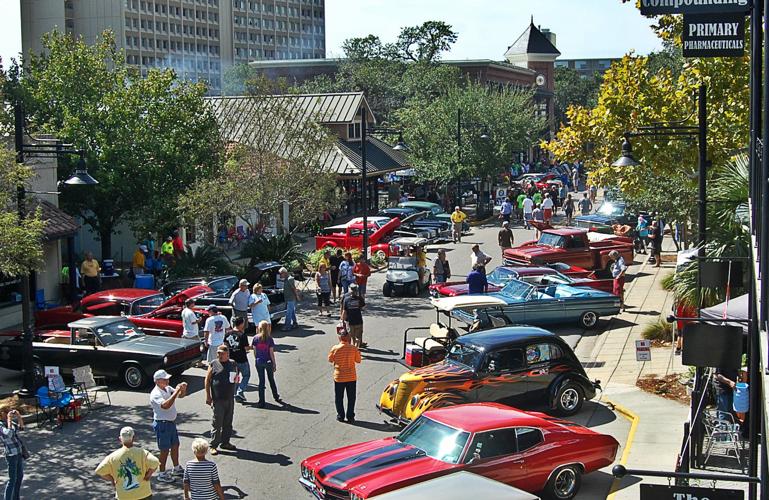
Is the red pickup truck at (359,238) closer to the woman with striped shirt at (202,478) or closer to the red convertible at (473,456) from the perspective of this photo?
the red convertible at (473,456)

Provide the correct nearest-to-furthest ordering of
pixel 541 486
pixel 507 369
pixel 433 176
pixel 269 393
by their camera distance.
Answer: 1. pixel 541 486
2. pixel 507 369
3. pixel 269 393
4. pixel 433 176

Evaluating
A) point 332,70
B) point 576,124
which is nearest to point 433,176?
point 576,124

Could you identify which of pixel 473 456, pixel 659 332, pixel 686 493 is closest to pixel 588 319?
pixel 659 332

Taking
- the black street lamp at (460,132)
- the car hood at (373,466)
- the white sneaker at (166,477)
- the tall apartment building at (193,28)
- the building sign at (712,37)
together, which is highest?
the tall apartment building at (193,28)

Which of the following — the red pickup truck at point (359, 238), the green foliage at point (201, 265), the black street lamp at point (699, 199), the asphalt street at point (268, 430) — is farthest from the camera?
the red pickup truck at point (359, 238)

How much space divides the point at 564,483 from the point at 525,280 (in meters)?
11.6

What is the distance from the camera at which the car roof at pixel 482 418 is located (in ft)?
39.2

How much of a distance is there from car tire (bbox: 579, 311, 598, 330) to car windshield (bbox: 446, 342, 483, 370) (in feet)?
24.2

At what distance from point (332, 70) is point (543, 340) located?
7723cm

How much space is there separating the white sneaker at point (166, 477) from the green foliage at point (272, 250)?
1543 cm

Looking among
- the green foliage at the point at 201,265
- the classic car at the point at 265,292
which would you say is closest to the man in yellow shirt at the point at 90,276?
the green foliage at the point at 201,265

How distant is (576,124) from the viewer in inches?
965

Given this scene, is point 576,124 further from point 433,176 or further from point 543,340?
point 433,176

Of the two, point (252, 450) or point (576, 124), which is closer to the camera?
point (252, 450)
